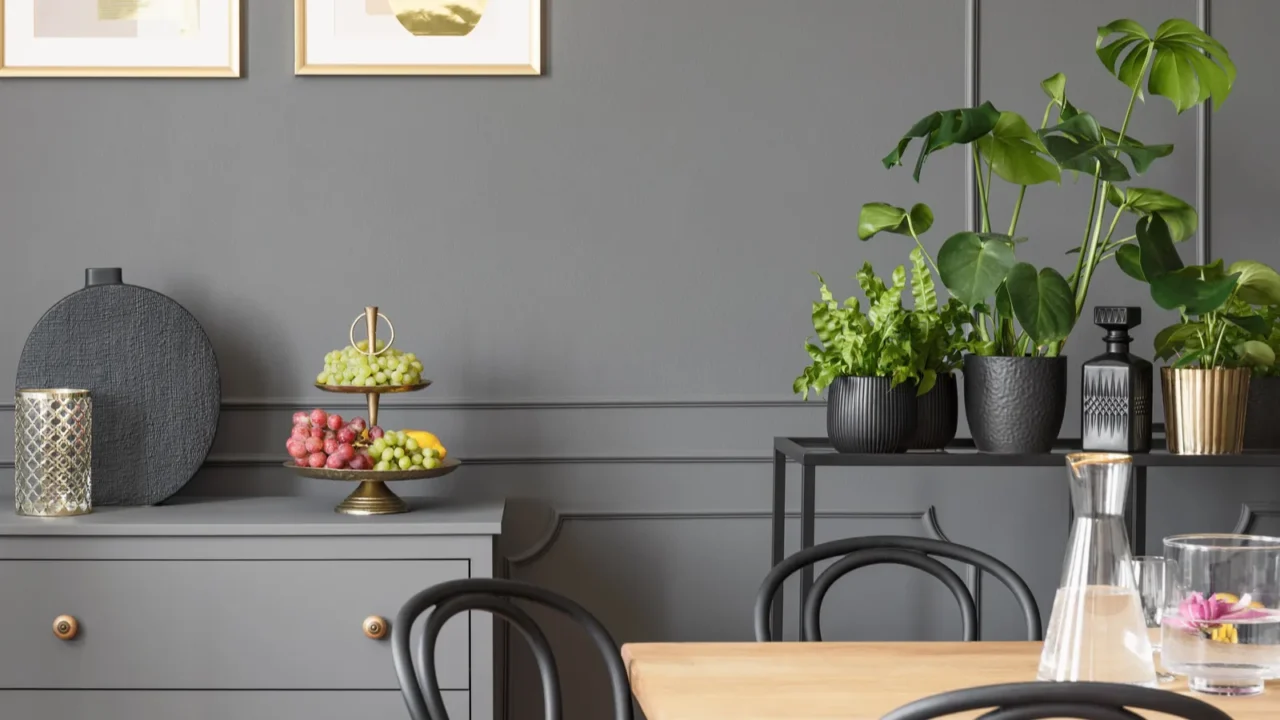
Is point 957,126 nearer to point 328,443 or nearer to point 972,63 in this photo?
point 972,63

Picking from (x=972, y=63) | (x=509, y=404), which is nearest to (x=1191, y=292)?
(x=972, y=63)

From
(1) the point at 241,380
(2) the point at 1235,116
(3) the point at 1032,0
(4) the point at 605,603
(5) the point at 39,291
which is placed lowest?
(4) the point at 605,603

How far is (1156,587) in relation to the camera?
4.88ft

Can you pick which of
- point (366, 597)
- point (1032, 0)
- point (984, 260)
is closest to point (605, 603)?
point (366, 597)

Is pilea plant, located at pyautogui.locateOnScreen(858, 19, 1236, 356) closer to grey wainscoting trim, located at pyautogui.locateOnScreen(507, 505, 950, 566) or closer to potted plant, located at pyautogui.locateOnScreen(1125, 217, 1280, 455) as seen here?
potted plant, located at pyautogui.locateOnScreen(1125, 217, 1280, 455)

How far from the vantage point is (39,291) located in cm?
253

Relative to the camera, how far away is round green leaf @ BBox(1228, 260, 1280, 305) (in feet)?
7.21

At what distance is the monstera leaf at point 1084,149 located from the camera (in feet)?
6.57

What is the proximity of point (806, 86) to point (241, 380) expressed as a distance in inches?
55.0

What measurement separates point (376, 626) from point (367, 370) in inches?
19.1

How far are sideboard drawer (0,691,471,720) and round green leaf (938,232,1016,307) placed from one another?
1.15 metres

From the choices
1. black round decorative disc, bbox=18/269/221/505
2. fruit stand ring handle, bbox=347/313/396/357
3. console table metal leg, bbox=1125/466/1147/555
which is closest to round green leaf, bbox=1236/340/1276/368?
console table metal leg, bbox=1125/466/1147/555

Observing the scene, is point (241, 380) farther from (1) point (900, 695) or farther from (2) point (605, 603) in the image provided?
(1) point (900, 695)

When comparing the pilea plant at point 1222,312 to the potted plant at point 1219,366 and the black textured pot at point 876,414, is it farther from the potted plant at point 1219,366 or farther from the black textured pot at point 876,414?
the black textured pot at point 876,414
